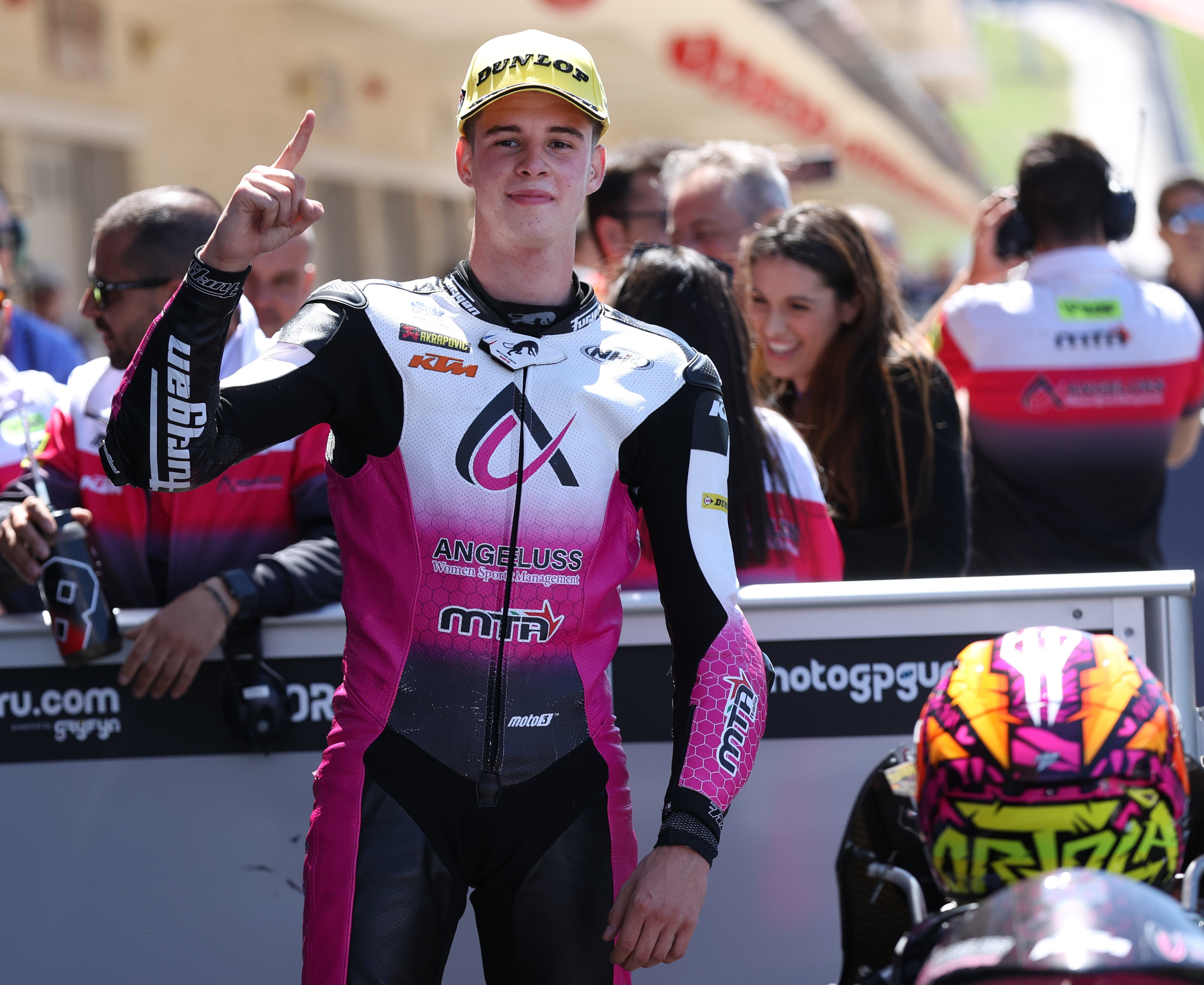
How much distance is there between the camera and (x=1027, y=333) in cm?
365

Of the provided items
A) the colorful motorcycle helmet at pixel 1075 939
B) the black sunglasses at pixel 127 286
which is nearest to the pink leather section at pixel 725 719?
the colorful motorcycle helmet at pixel 1075 939

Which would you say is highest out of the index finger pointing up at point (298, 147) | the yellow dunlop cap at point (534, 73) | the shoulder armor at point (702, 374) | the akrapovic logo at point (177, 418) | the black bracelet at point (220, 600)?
the yellow dunlop cap at point (534, 73)

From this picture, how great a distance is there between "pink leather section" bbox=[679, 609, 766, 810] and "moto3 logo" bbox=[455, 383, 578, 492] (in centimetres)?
34

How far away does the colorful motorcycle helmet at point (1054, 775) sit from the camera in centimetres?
155

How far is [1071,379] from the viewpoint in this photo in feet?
12.0

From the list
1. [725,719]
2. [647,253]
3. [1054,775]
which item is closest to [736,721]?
[725,719]

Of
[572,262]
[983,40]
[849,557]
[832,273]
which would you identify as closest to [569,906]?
[572,262]

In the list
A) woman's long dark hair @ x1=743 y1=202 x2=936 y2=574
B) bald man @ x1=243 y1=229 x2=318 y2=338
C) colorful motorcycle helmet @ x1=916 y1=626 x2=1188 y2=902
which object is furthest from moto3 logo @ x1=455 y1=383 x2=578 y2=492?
bald man @ x1=243 y1=229 x2=318 y2=338

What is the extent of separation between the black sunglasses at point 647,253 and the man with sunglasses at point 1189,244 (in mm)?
2989

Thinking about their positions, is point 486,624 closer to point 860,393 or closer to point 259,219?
point 259,219

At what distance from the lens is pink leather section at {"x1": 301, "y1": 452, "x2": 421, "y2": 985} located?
6.42 ft

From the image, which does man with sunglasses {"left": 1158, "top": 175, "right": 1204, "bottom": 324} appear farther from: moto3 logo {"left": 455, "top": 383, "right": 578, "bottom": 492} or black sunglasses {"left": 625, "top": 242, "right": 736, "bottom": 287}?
moto3 logo {"left": 455, "top": 383, "right": 578, "bottom": 492}

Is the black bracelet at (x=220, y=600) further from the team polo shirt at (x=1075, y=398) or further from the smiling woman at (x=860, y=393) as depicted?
the team polo shirt at (x=1075, y=398)

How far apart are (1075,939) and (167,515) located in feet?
6.68
